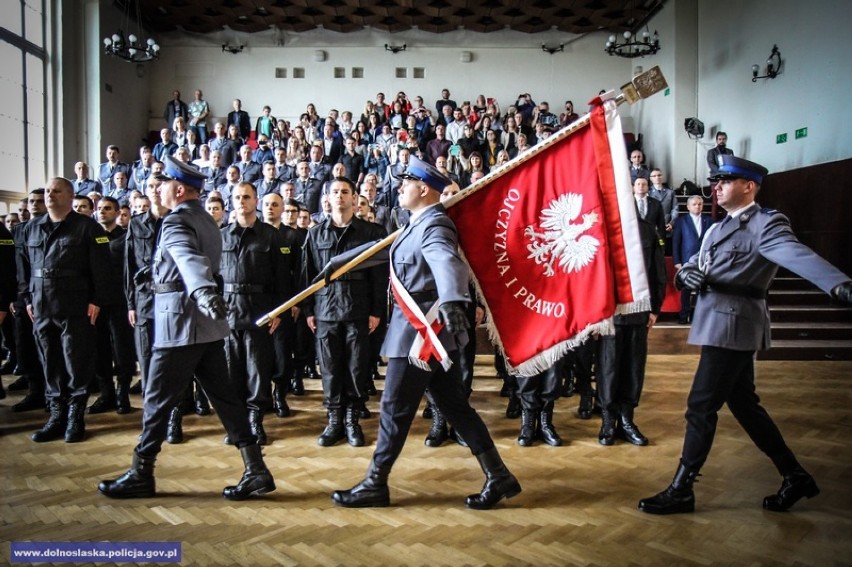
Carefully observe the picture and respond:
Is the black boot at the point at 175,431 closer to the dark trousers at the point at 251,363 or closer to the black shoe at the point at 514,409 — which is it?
the dark trousers at the point at 251,363

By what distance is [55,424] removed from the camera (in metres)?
3.98

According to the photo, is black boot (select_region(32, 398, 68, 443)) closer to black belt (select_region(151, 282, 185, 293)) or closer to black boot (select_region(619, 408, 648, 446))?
black belt (select_region(151, 282, 185, 293))

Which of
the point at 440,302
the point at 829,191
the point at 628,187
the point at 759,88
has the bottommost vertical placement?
the point at 440,302

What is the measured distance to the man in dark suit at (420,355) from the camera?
2.61m

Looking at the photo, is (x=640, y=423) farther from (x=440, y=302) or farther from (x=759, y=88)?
(x=759, y=88)

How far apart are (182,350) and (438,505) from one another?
140 centimetres

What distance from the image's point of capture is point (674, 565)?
90.4 inches

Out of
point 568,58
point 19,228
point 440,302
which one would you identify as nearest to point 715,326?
point 440,302

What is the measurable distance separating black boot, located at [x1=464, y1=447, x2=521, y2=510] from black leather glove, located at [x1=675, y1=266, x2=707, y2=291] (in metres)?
1.16

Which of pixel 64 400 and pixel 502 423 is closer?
pixel 64 400

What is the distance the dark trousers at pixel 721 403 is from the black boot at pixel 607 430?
3.66 feet

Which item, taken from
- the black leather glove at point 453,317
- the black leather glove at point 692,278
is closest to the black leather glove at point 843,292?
the black leather glove at point 692,278

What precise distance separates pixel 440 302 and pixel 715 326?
1.26 meters

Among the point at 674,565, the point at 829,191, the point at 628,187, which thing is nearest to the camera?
the point at 674,565
